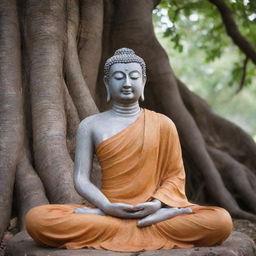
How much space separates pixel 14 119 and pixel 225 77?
1741 cm

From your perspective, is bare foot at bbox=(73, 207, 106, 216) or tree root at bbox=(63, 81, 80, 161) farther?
tree root at bbox=(63, 81, 80, 161)

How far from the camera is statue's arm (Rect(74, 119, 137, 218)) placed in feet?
15.6

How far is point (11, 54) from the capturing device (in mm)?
6418

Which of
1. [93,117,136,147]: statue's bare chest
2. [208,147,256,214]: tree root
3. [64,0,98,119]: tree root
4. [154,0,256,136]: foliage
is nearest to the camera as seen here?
[93,117,136,147]: statue's bare chest

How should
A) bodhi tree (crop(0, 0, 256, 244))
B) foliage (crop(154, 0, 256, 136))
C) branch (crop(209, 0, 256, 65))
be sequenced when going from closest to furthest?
1. bodhi tree (crop(0, 0, 256, 244))
2. branch (crop(209, 0, 256, 65))
3. foliage (crop(154, 0, 256, 136))

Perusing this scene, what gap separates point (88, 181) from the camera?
16.2ft

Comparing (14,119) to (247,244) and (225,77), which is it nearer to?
(247,244)

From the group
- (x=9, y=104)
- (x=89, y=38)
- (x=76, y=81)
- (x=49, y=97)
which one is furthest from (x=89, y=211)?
(x=89, y=38)

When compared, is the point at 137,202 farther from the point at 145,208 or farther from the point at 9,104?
the point at 9,104

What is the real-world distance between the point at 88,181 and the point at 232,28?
17.4 feet

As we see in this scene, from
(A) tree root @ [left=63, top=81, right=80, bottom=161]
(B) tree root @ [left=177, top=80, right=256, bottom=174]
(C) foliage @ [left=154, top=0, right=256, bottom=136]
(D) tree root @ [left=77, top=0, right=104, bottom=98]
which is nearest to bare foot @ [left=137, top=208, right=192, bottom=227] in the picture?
(A) tree root @ [left=63, top=81, right=80, bottom=161]

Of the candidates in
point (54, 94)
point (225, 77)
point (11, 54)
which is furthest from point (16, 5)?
point (225, 77)

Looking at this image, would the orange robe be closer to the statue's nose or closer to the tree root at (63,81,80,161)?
the statue's nose

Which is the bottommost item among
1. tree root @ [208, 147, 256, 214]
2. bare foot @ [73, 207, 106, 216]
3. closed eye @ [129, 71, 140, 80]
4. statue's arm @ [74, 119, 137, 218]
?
tree root @ [208, 147, 256, 214]
